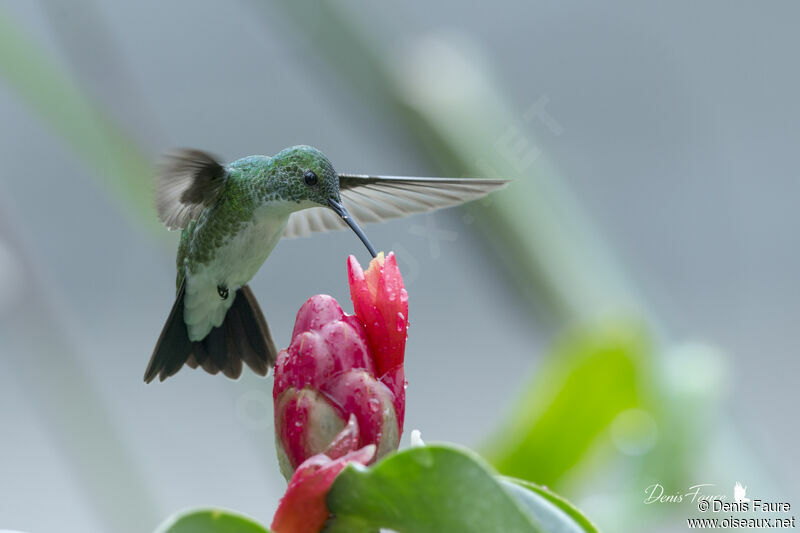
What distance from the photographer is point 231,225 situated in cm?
87

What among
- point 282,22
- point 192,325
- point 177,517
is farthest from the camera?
point 282,22

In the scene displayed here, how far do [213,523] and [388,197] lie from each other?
57 centimetres

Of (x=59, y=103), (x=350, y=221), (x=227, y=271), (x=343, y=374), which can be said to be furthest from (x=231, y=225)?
(x=59, y=103)

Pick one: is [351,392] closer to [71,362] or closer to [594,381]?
[594,381]

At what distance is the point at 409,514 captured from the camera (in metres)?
0.46

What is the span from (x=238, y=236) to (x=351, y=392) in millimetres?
343

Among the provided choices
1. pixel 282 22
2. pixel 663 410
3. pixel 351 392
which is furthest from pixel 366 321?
pixel 282 22

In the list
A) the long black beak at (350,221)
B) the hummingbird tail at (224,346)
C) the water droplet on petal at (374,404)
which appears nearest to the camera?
the water droplet on petal at (374,404)

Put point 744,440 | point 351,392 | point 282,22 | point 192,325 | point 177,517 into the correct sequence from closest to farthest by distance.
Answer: point 177,517 < point 351,392 < point 192,325 < point 744,440 < point 282,22

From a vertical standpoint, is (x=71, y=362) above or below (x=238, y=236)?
below

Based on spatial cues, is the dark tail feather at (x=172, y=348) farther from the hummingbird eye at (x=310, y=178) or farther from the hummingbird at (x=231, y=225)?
the hummingbird eye at (x=310, y=178)

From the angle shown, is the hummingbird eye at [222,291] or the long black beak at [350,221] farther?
the hummingbird eye at [222,291]

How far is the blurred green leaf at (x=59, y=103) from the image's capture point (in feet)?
3.73
